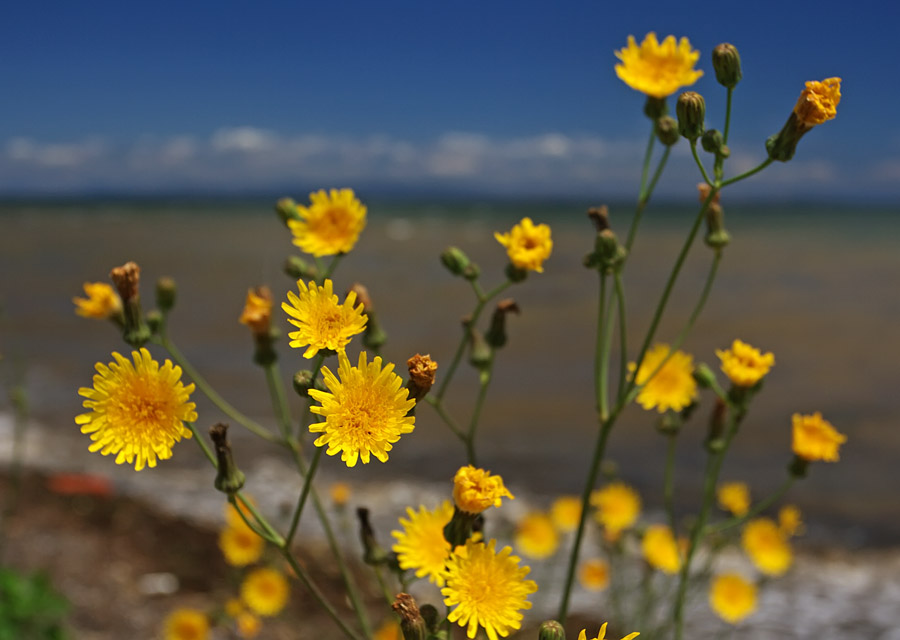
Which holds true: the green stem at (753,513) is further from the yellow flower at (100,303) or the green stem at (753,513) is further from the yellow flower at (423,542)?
the yellow flower at (100,303)

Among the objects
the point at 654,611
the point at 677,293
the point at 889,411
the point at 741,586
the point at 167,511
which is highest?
the point at 677,293

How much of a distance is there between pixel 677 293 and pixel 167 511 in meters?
10.2

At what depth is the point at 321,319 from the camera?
45.9 inches

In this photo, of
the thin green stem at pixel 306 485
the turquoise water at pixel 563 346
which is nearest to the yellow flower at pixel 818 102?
the thin green stem at pixel 306 485

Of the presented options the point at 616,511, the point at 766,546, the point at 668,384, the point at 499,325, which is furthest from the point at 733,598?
the point at 499,325

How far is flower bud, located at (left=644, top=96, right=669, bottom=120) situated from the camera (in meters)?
1.80

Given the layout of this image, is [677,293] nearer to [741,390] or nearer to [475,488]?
[741,390]

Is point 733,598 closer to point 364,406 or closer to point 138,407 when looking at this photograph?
point 364,406

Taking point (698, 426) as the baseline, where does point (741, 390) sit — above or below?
above

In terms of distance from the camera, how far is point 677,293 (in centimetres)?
1302

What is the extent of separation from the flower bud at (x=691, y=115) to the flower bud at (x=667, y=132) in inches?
12.0

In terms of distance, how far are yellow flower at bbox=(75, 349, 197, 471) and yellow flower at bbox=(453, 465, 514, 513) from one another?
1.47 ft

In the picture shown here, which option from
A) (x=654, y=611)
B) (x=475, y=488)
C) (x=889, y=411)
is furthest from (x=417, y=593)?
(x=889, y=411)

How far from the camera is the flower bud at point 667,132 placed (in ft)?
5.69
